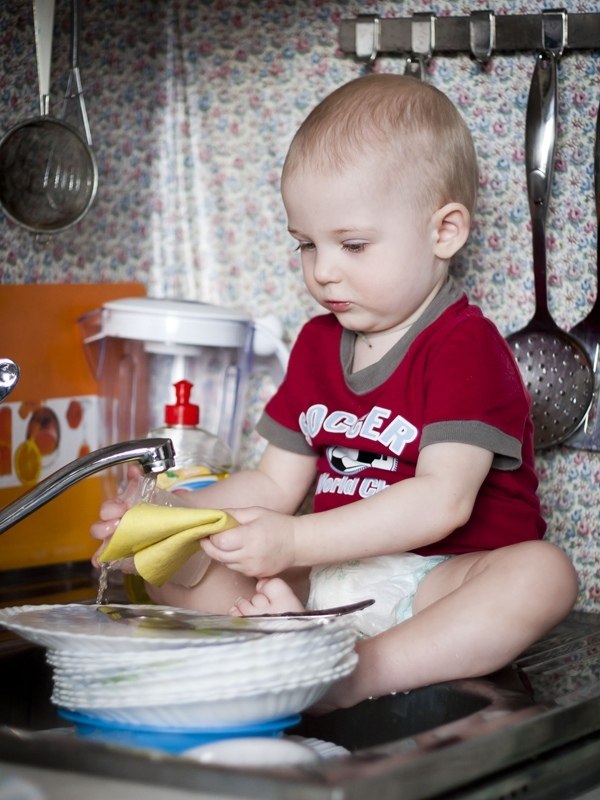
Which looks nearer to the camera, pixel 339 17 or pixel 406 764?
pixel 406 764

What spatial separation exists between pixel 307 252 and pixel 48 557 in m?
0.50

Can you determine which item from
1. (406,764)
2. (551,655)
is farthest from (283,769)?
(551,655)

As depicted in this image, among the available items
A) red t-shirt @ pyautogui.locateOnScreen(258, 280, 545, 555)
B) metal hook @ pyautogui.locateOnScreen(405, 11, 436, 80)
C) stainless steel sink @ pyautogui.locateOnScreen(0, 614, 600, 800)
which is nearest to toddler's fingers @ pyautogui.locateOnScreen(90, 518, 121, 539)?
stainless steel sink @ pyautogui.locateOnScreen(0, 614, 600, 800)

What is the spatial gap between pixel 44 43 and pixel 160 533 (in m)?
0.65

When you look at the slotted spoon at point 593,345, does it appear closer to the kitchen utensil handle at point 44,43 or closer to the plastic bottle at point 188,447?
the plastic bottle at point 188,447

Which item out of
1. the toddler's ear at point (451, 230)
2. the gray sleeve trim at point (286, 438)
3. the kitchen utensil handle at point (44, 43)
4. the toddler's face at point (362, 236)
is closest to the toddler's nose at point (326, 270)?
the toddler's face at point (362, 236)

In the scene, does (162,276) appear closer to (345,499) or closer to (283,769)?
(345,499)

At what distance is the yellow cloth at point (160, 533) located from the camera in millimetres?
945

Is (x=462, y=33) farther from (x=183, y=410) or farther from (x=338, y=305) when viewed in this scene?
(x=183, y=410)

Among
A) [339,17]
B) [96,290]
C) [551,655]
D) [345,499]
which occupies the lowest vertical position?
[551,655]

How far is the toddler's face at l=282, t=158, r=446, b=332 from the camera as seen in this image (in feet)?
3.56

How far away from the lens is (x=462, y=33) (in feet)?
4.42

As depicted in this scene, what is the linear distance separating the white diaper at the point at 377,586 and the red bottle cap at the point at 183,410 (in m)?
0.30

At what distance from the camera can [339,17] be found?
1.46 metres
